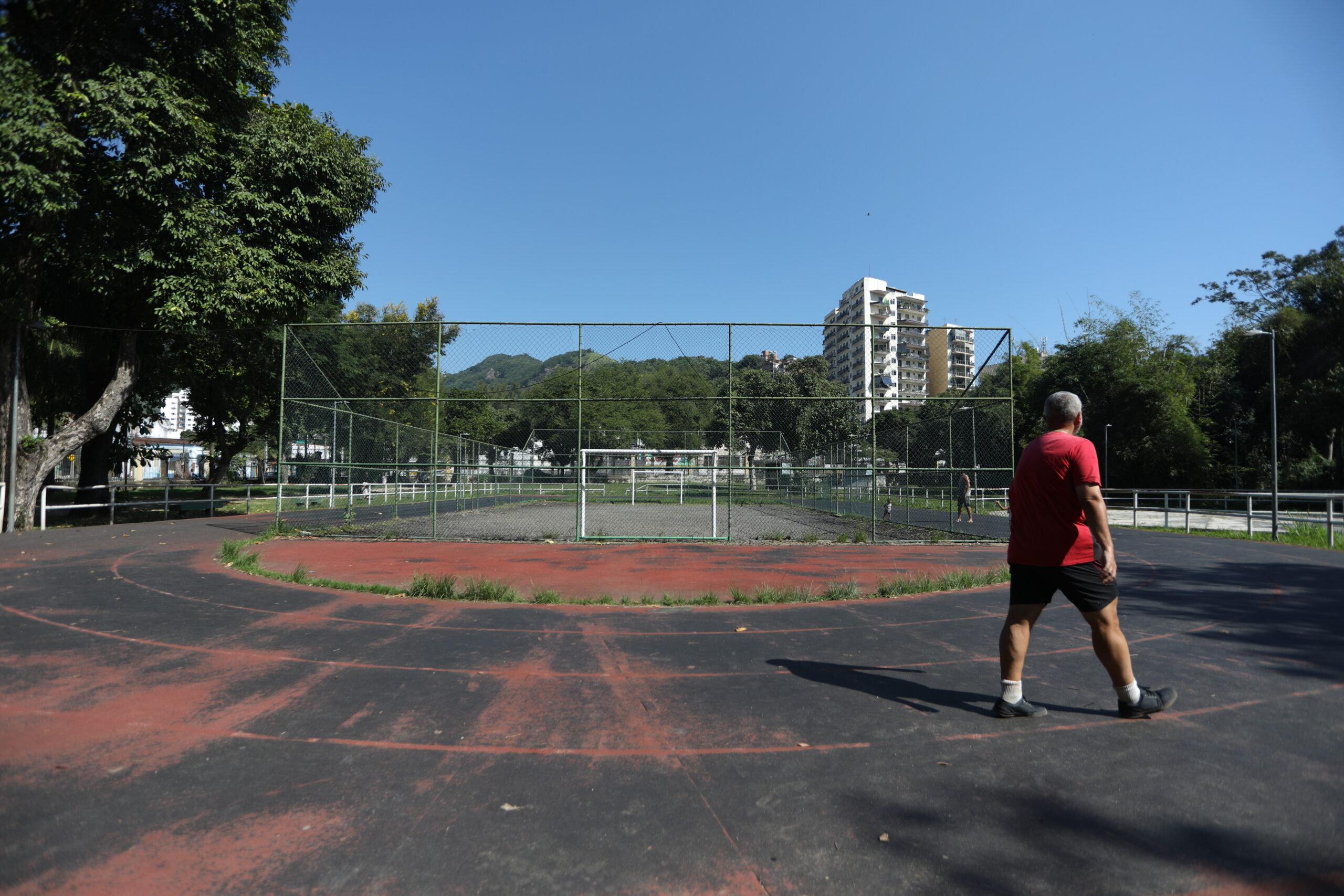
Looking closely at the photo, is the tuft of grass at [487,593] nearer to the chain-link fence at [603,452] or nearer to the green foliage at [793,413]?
the chain-link fence at [603,452]

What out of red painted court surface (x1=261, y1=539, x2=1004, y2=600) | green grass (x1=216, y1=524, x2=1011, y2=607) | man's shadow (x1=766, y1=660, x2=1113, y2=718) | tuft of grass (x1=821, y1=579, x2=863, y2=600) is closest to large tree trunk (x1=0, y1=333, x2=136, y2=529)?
red painted court surface (x1=261, y1=539, x2=1004, y2=600)

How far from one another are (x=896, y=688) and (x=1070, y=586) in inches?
54.8

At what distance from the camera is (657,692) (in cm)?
456

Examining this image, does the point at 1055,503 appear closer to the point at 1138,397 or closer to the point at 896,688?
the point at 896,688

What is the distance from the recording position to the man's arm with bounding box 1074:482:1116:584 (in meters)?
3.72

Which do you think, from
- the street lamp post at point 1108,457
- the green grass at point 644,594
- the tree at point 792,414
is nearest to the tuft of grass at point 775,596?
the green grass at point 644,594

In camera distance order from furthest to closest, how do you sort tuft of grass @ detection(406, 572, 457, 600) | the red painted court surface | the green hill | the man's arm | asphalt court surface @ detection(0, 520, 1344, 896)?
the green hill → the red painted court surface → tuft of grass @ detection(406, 572, 457, 600) → the man's arm → asphalt court surface @ detection(0, 520, 1344, 896)

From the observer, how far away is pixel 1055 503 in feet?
12.8

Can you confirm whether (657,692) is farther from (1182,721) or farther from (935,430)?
(935,430)

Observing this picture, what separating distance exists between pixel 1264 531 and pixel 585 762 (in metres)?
22.8

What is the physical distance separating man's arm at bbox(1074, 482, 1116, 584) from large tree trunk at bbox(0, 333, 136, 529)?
2080cm

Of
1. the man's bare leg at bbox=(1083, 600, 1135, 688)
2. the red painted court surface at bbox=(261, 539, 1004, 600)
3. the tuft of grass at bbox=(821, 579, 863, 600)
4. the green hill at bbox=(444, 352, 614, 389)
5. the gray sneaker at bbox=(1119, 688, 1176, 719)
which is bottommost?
the red painted court surface at bbox=(261, 539, 1004, 600)

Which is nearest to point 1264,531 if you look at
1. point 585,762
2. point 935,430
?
point 935,430

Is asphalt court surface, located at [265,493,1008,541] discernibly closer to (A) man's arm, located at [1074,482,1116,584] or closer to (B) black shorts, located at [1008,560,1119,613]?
(B) black shorts, located at [1008,560,1119,613]
